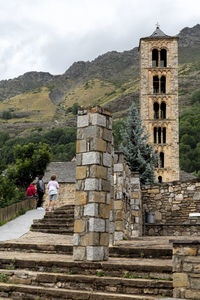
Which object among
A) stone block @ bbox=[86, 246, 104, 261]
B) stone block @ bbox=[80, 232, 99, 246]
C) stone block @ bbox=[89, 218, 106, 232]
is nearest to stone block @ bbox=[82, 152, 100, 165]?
stone block @ bbox=[89, 218, 106, 232]

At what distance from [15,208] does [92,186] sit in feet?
32.5

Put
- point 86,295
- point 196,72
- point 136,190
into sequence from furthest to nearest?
1. point 196,72
2. point 136,190
3. point 86,295

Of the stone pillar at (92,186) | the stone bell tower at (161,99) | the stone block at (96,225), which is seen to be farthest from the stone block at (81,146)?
the stone bell tower at (161,99)

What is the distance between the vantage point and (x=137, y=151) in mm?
26875

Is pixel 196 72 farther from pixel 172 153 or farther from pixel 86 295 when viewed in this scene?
pixel 86 295

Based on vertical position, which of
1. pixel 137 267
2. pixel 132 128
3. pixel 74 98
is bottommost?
pixel 137 267

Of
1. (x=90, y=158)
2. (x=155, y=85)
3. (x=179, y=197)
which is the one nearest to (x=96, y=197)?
(x=90, y=158)

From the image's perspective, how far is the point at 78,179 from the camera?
7844 mm

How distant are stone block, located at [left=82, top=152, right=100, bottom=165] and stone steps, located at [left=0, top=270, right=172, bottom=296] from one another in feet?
6.84

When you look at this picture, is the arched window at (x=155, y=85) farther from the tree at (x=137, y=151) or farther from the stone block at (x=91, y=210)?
the stone block at (x=91, y=210)

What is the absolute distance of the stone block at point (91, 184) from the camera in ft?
24.9

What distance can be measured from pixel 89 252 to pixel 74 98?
5983 inches

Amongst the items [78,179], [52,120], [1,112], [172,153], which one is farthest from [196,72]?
[78,179]

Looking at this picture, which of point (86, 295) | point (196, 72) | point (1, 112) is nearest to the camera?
point (86, 295)
